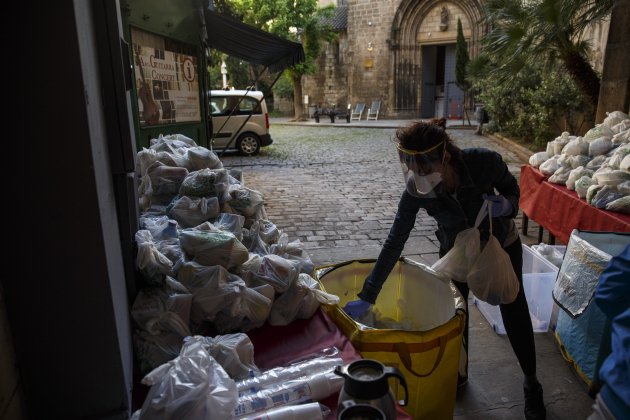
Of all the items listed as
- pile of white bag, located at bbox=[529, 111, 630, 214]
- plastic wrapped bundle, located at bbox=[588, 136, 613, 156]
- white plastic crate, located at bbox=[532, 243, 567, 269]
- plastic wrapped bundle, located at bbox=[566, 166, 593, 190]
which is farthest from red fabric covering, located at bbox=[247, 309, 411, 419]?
plastic wrapped bundle, located at bbox=[588, 136, 613, 156]

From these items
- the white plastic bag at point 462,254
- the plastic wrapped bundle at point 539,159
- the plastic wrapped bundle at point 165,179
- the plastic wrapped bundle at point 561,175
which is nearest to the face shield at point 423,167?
the white plastic bag at point 462,254

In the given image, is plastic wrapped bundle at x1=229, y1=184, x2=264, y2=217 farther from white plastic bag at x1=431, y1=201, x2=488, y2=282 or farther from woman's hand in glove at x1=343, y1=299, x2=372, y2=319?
white plastic bag at x1=431, y1=201, x2=488, y2=282

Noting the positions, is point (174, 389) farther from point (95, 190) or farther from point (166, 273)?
point (166, 273)

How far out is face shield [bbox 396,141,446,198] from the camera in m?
2.31

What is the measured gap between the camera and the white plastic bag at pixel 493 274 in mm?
2465

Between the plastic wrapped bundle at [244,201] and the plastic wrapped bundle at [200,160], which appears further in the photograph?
the plastic wrapped bundle at [200,160]

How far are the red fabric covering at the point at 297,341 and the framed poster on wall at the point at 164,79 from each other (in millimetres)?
3558

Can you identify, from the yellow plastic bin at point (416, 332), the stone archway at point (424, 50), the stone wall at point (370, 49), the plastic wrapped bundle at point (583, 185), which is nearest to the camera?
the yellow plastic bin at point (416, 332)

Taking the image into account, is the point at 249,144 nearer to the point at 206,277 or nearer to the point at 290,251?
the point at 290,251

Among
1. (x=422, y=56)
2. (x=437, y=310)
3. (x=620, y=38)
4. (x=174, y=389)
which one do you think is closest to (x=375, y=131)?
(x=422, y=56)

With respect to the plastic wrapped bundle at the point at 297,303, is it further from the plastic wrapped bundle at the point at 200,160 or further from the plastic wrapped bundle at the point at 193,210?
the plastic wrapped bundle at the point at 200,160

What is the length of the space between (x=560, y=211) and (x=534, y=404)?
2515mm

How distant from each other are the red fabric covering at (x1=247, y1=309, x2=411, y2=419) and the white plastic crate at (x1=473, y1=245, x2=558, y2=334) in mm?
1913

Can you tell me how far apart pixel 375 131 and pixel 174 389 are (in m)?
18.5
